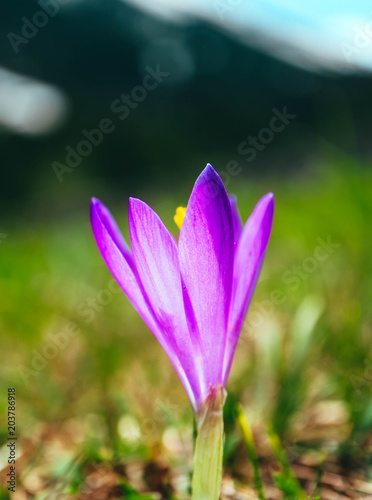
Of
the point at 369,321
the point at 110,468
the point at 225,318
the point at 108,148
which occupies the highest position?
the point at 108,148

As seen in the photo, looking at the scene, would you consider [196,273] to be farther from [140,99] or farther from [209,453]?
[140,99]

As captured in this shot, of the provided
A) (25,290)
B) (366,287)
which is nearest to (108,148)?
(25,290)

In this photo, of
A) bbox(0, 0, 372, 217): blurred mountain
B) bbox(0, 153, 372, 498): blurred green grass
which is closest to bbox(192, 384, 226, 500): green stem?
bbox(0, 153, 372, 498): blurred green grass

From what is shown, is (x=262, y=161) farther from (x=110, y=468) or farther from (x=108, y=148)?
(x=110, y=468)

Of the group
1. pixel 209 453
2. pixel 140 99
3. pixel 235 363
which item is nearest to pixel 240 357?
pixel 235 363

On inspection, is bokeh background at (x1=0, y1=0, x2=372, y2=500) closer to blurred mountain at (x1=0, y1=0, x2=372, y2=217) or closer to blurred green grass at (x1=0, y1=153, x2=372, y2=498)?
blurred green grass at (x1=0, y1=153, x2=372, y2=498)

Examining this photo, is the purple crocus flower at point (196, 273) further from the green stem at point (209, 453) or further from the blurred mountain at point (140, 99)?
the blurred mountain at point (140, 99)
